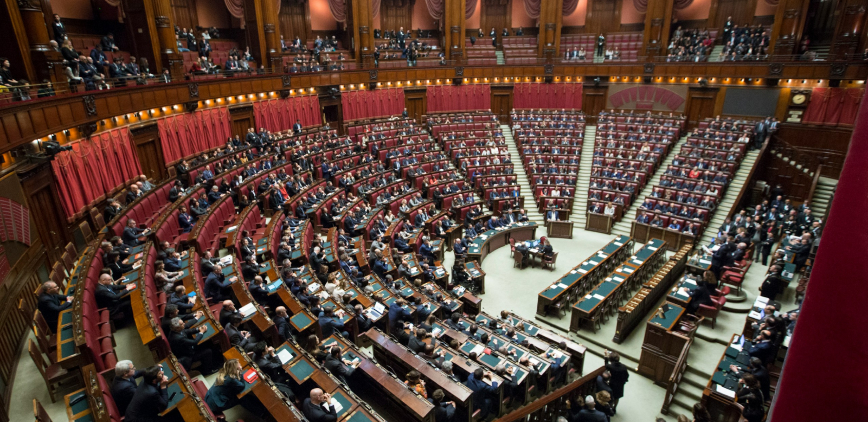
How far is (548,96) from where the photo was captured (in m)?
23.6

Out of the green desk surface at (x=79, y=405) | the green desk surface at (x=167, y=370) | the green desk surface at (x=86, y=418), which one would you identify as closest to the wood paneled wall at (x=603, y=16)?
the green desk surface at (x=167, y=370)

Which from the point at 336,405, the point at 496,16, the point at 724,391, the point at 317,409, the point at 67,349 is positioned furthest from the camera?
the point at 496,16

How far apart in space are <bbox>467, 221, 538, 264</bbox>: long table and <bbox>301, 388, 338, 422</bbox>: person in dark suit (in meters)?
7.80

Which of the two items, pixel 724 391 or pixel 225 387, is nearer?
pixel 225 387

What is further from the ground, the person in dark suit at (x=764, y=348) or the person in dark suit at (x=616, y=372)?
the person in dark suit at (x=764, y=348)

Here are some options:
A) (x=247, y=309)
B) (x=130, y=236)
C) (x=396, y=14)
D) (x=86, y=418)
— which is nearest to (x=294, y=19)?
(x=396, y=14)

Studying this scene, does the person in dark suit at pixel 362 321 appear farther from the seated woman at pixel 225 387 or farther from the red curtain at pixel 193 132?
the red curtain at pixel 193 132

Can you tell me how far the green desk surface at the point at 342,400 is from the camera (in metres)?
5.44

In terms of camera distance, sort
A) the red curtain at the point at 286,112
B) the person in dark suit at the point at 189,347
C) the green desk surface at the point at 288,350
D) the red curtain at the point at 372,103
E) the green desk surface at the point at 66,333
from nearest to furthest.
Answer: the green desk surface at the point at 66,333, the person in dark suit at the point at 189,347, the green desk surface at the point at 288,350, the red curtain at the point at 286,112, the red curtain at the point at 372,103

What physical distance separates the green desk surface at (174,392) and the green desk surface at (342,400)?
1.63m

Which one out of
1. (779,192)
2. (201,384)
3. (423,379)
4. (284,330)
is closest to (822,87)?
(779,192)

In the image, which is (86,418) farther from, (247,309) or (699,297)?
(699,297)

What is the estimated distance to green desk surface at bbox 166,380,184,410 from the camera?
4918 mm

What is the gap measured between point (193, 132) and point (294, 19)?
10.7 m
